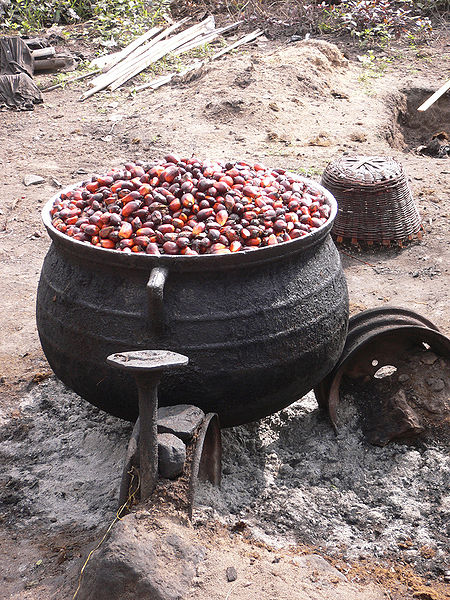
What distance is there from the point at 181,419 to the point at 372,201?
3.30 m

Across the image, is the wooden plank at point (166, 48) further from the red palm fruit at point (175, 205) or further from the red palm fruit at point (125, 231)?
the red palm fruit at point (125, 231)

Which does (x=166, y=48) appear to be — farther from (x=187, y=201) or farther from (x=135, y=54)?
(x=187, y=201)

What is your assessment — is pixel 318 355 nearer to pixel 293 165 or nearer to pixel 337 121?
pixel 293 165

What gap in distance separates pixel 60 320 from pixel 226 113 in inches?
228

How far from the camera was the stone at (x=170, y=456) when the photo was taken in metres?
2.42

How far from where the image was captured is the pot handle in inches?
95.1

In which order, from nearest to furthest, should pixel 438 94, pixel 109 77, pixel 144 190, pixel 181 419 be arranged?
pixel 181 419 < pixel 144 190 < pixel 438 94 < pixel 109 77

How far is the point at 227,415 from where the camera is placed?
9.04ft

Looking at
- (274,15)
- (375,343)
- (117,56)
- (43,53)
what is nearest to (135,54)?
(117,56)

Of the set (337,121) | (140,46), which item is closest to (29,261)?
(337,121)

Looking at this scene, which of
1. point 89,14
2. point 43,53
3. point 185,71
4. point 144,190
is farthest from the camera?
point 89,14

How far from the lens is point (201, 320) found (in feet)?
8.41

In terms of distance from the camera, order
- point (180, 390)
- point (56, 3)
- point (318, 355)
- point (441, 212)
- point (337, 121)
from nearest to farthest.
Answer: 1. point (180, 390)
2. point (318, 355)
3. point (441, 212)
4. point (337, 121)
5. point (56, 3)

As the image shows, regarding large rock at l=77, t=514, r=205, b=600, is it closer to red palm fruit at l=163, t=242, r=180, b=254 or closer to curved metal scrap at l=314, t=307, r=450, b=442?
red palm fruit at l=163, t=242, r=180, b=254
